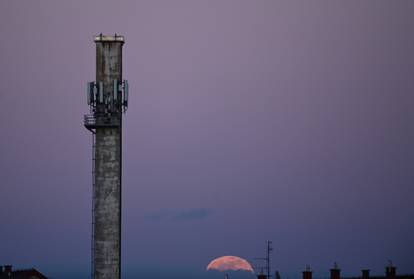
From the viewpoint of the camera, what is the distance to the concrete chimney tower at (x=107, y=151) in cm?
6506

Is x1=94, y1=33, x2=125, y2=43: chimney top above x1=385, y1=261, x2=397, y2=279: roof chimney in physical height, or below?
above

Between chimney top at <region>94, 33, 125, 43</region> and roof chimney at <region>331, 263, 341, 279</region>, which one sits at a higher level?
chimney top at <region>94, 33, 125, 43</region>

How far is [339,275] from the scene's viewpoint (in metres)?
82.9

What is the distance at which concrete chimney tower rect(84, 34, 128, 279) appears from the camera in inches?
2562

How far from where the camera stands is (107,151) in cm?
6594

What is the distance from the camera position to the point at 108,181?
65.6 m

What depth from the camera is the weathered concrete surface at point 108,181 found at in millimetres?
65000

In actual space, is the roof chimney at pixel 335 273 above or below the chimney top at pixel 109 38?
below

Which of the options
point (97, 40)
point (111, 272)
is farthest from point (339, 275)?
point (97, 40)

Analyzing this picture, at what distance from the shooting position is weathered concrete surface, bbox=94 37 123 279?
213 ft

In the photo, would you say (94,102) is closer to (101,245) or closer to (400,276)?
(101,245)

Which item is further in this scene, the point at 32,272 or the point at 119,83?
the point at 32,272

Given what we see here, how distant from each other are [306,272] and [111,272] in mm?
24964

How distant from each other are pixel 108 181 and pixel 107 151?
2.23 meters
